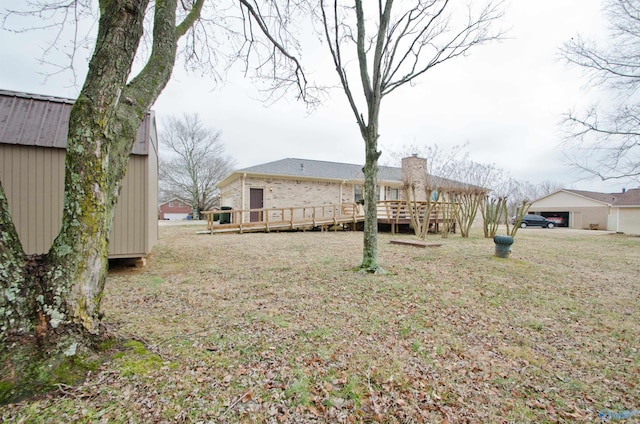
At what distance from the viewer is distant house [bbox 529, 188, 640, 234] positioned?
20758 mm

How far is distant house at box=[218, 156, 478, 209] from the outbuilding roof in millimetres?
10063

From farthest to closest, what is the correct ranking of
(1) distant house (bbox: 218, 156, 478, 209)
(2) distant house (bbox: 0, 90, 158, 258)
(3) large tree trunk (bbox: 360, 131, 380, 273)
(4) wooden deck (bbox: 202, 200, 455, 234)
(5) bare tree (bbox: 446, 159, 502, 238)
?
(1) distant house (bbox: 218, 156, 478, 209), (4) wooden deck (bbox: 202, 200, 455, 234), (5) bare tree (bbox: 446, 159, 502, 238), (3) large tree trunk (bbox: 360, 131, 380, 273), (2) distant house (bbox: 0, 90, 158, 258)

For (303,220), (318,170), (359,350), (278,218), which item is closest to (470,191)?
(303,220)

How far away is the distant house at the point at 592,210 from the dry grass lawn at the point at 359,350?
21.9m

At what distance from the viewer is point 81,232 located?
222cm

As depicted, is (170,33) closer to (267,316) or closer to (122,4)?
(122,4)

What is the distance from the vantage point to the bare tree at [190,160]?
27578 mm

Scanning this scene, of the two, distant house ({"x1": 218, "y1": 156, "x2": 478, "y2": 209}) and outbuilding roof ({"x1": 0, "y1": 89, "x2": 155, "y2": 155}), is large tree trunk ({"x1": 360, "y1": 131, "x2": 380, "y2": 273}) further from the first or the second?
distant house ({"x1": 218, "y1": 156, "x2": 478, "y2": 209})

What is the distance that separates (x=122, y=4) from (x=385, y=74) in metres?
4.56

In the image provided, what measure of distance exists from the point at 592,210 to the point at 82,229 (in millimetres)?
37529

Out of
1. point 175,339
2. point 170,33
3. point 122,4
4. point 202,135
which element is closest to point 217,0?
point 170,33

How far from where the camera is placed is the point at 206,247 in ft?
28.5

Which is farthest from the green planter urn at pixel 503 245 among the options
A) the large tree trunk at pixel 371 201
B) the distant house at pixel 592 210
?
the distant house at pixel 592 210

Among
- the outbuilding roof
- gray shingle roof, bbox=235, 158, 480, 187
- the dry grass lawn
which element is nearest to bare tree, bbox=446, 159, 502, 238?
gray shingle roof, bbox=235, 158, 480, 187
